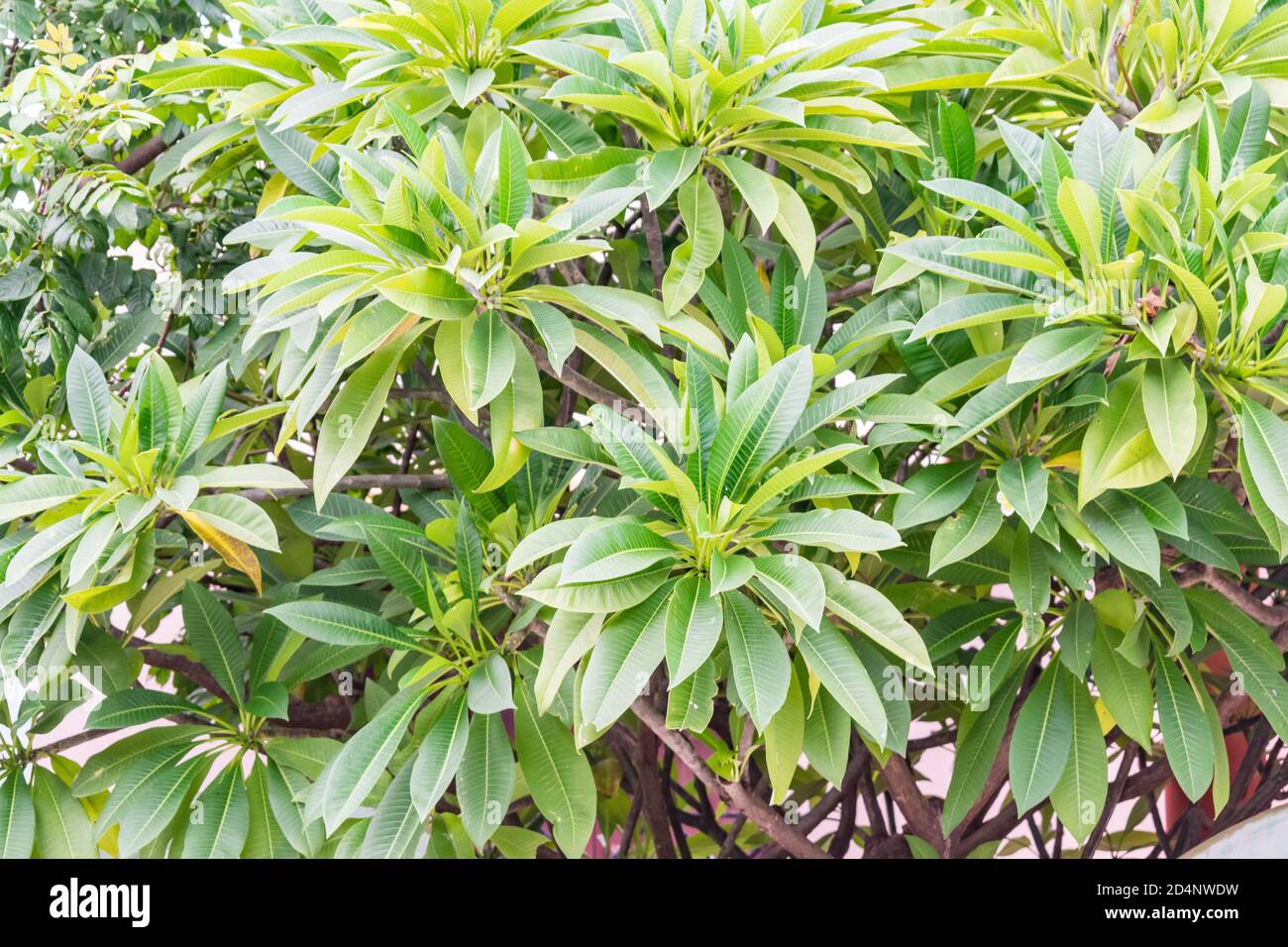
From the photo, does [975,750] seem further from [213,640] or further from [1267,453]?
[213,640]

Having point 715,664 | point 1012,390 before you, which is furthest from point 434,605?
point 1012,390

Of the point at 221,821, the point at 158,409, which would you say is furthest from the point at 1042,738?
→ the point at 158,409

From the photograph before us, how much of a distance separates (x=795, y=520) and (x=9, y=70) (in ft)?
5.81

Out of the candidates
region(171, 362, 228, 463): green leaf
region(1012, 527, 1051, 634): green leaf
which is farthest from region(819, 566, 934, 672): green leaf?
region(171, 362, 228, 463): green leaf

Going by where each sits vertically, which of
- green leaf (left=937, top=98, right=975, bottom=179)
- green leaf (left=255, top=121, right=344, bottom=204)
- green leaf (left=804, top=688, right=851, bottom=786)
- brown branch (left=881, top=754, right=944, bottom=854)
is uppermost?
green leaf (left=255, top=121, right=344, bottom=204)

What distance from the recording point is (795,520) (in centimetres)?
138

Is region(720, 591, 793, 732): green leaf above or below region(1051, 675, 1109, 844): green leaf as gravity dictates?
above

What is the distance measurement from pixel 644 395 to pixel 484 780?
57cm

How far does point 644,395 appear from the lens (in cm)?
152

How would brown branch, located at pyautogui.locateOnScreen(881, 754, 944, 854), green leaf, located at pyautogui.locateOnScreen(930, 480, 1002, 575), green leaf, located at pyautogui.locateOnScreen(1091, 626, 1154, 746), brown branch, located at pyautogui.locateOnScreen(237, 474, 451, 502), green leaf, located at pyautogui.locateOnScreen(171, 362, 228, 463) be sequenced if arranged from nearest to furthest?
green leaf, located at pyautogui.locateOnScreen(930, 480, 1002, 575)
green leaf, located at pyautogui.locateOnScreen(171, 362, 228, 463)
green leaf, located at pyautogui.locateOnScreen(1091, 626, 1154, 746)
brown branch, located at pyautogui.locateOnScreen(237, 474, 451, 502)
brown branch, located at pyautogui.locateOnScreen(881, 754, 944, 854)

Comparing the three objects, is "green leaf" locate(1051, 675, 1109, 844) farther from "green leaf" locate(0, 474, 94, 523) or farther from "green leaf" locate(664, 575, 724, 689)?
"green leaf" locate(0, 474, 94, 523)

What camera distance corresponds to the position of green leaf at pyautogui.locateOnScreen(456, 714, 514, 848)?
5.31 feet

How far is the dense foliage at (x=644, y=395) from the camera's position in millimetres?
1387

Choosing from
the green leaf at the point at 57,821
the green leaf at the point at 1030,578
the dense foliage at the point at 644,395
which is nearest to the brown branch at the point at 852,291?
the dense foliage at the point at 644,395
